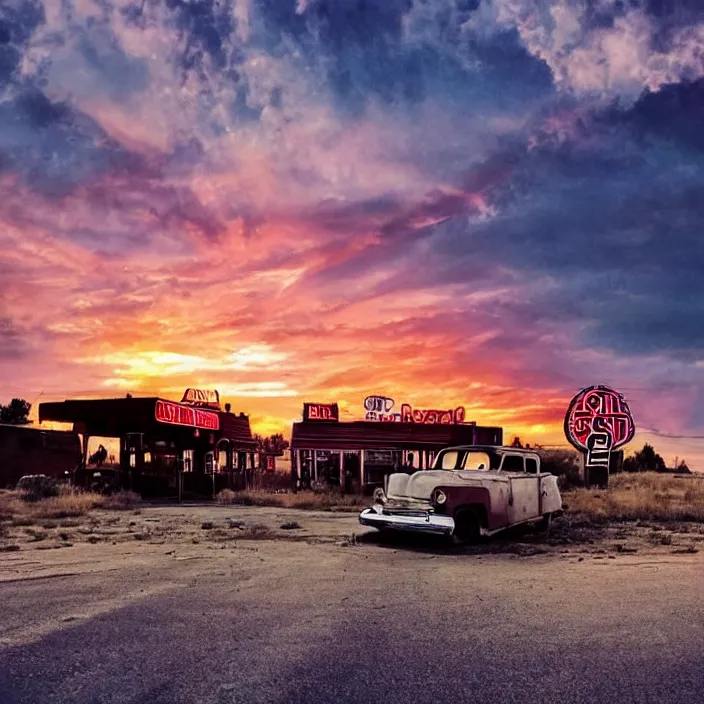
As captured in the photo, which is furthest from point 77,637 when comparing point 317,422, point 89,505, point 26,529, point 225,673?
point 317,422

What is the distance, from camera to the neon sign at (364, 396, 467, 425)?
39469 millimetres

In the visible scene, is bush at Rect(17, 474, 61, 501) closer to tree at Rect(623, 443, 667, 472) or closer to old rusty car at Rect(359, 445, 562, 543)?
old rusty car at Rect(359, 445, 562, 543)

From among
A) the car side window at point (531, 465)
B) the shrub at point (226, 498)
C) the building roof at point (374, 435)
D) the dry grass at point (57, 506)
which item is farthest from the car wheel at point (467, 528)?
the building roof at point (374, 435)

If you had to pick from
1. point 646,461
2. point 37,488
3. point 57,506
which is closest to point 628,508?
point 57,506

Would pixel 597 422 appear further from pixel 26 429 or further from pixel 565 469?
pixel 26 429

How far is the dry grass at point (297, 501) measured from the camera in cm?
2685

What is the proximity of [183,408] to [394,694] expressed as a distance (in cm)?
2785

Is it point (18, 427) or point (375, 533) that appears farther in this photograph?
point (18, 427)

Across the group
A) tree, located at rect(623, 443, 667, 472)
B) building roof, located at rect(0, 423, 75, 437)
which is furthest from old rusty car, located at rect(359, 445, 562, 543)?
tree, located at rect(623, 443, 667, 472)

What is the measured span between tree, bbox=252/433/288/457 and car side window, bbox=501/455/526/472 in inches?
1170

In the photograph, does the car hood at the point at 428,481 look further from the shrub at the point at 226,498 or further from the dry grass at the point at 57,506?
the shrub at the point at 226,498

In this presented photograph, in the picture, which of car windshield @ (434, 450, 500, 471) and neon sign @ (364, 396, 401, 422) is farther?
neon sign @ (364, 396, 401, 422)

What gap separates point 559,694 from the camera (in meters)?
5.27

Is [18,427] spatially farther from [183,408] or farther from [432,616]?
[432,616]
